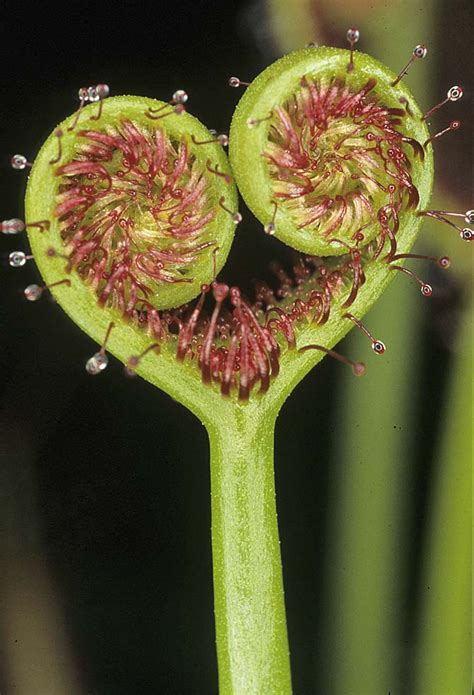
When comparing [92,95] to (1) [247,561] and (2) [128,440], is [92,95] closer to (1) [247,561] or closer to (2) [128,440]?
(2) [128,440]

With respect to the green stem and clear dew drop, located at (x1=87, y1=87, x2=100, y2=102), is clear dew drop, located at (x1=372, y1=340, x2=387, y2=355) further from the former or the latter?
clear dew drop, located at (x1=87, y1=87, x2=100, y2=102)

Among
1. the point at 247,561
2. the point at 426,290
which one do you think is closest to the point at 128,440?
the point at 247,561

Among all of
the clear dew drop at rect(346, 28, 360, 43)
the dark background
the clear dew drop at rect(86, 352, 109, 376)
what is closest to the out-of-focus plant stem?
the dark background

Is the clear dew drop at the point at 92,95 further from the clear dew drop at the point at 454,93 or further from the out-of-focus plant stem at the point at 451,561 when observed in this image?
the out-of-focus plant stem at the point at 451,561

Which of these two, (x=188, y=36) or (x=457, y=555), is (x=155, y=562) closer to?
(x=457, y=555)

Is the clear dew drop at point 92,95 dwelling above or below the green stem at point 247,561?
above

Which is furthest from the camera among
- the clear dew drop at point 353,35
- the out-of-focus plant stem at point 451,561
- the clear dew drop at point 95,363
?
the out-of-focus plant stem at point 451,561

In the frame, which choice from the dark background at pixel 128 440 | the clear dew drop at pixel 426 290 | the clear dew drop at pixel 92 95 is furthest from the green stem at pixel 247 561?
the clear dew drop at pixel 92 95
